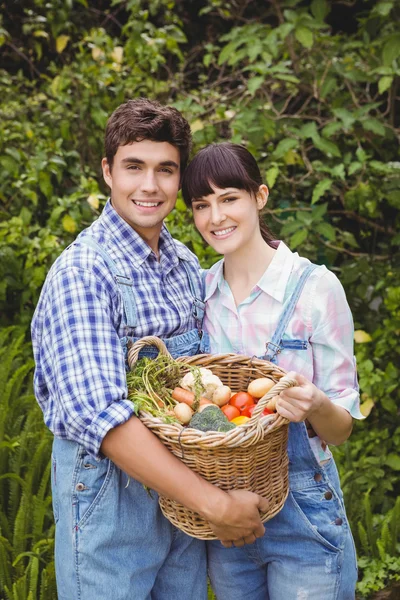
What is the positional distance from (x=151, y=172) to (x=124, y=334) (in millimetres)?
499

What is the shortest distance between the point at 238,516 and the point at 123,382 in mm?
427

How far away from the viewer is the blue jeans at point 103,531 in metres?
1.87

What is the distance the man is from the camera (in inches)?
67.6

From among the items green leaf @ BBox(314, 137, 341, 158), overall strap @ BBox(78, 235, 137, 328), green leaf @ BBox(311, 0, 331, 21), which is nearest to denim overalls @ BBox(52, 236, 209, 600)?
overall strap @ BBox(78, 235, 137, 328)

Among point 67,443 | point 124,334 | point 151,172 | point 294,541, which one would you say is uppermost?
point 151,172

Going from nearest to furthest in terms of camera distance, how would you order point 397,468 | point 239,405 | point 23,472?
point 239,405 < point 23,472 < point 397,468

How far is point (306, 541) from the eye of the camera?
1989 millimetres

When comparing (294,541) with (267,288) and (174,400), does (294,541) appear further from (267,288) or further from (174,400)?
(267,288)

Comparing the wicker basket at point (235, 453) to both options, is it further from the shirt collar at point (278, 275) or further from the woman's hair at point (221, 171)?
the woman's hair at point (221, 171)

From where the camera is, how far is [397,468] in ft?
11.7

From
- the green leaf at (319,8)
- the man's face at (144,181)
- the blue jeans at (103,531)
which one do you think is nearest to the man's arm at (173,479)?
the blue jeans at (103,531)

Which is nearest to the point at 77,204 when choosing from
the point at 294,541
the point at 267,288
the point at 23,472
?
the point at 23,472

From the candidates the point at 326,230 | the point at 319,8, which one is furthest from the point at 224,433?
the point at 319,8

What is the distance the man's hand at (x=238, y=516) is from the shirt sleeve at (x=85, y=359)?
1.04ft
